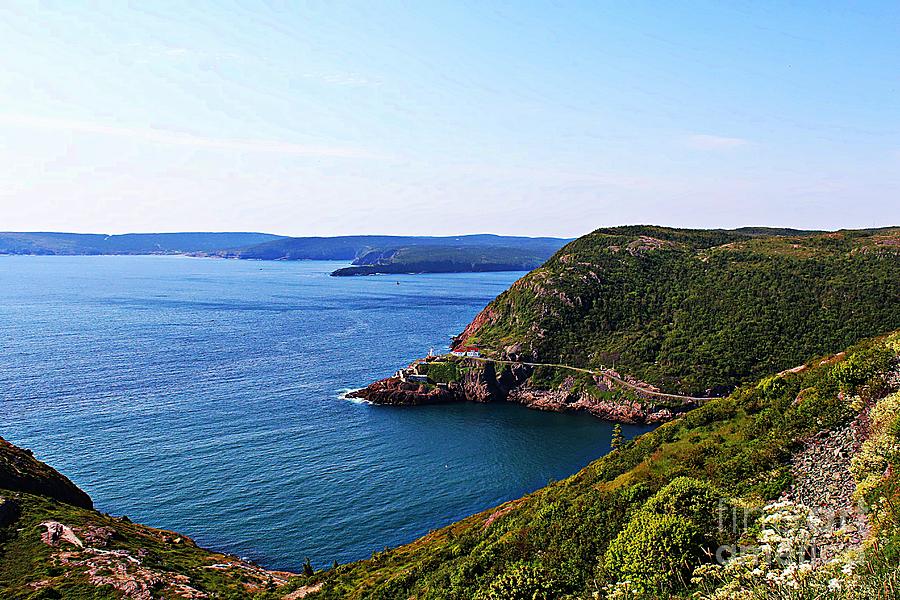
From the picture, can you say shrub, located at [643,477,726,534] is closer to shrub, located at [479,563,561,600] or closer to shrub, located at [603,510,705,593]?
shrub, located at [603,510,705,593]

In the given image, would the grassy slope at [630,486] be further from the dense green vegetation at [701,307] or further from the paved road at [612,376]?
the dense green vegetation at [701,307]

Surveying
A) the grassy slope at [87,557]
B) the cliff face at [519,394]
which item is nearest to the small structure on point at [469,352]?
the cliff face at [519,394]

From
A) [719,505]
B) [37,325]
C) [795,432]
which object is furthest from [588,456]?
[37,325]

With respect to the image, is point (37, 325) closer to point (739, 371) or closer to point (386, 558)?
point (386, 558)

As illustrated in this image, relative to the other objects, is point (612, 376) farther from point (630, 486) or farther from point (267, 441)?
point (630, 486)

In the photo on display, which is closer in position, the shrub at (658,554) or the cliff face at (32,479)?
the shrub at (658,554)

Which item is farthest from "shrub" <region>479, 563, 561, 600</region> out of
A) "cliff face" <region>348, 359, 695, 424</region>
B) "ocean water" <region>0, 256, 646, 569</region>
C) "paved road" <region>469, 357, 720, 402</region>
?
Result: "cliff face" <region>348, 359, 695, 424</region>

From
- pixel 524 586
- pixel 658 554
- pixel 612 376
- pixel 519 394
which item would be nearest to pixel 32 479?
pixel 524 586
